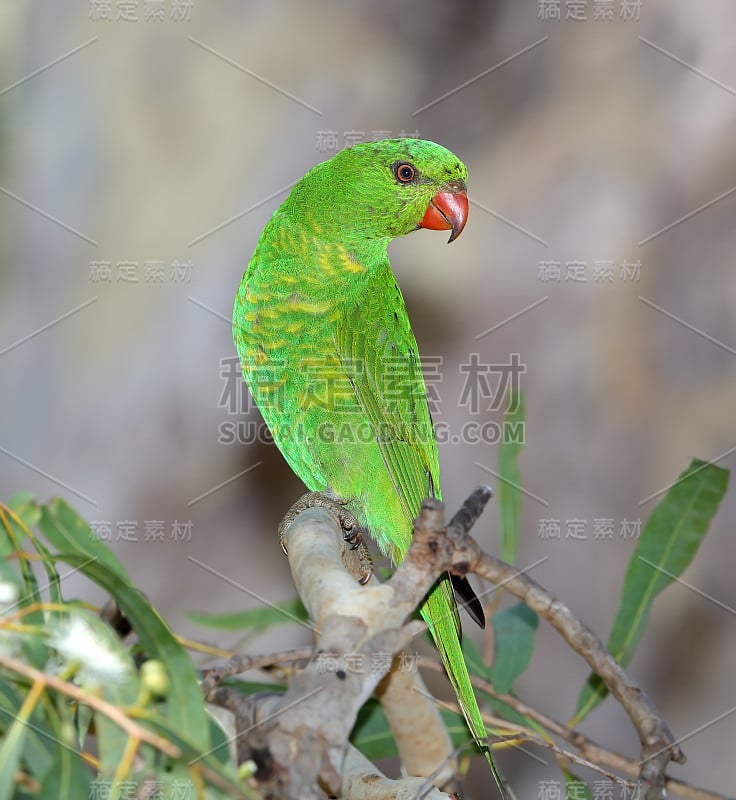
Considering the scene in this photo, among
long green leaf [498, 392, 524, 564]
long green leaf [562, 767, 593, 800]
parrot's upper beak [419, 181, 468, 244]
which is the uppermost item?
parrot's upper beak [419, 181, 468, 244]

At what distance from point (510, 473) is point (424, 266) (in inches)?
49.3

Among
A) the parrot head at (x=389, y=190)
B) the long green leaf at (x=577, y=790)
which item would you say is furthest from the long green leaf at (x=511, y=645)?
the parrot head at (x=389, y=190)

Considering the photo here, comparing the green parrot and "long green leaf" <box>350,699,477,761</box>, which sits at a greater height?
the green parrot

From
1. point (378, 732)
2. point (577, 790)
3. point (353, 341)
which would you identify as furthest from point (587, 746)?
point (353, 341)

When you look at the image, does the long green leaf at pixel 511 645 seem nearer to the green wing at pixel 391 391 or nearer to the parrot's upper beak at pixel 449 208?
the green wing at pixel 391 391

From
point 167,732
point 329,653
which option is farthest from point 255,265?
point 167,732

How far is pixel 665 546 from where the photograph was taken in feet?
6.16

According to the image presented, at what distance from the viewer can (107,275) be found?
108 inches

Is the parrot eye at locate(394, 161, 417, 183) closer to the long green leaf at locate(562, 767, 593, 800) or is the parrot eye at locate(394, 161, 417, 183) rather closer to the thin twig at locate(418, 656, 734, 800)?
the thin twig at locate(418, 656, 734, 800)

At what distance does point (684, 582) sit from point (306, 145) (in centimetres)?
216

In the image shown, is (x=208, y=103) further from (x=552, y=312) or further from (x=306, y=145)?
(x=552, y=312)

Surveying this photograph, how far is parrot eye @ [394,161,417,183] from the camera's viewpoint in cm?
197

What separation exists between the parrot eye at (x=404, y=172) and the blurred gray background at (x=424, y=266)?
907 mm

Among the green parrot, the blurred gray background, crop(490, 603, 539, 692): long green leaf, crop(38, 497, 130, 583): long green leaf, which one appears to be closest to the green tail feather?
the green parrot
